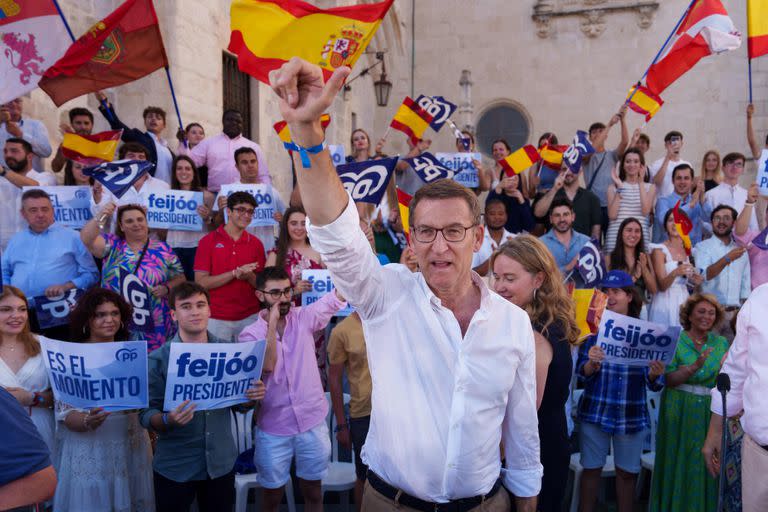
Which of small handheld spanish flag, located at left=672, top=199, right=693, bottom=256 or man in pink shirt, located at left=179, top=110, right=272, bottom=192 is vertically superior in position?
man in pink shirt, located at left=179, top=110, right=272, bottom=192

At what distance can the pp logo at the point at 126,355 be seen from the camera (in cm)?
391

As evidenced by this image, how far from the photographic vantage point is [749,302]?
135 inches

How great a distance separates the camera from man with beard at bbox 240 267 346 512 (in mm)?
4473

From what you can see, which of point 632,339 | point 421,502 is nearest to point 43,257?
point 421,502

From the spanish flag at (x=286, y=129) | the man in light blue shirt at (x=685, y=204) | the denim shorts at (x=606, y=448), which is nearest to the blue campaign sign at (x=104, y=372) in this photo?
the spanish flag at (x=286, y=129)

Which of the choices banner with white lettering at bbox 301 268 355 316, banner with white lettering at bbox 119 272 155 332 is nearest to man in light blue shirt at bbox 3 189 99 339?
banner with white lettering at bbox 119 272 155 332

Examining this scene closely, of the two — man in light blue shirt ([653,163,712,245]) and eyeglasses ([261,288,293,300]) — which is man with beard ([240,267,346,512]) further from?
man in light blue shirt ([653,163,712,245])

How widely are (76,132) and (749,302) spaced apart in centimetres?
633

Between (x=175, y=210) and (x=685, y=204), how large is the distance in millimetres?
6008

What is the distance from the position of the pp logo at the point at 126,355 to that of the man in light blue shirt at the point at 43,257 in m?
1.87

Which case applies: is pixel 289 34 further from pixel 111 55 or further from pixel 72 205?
pixel 72 205

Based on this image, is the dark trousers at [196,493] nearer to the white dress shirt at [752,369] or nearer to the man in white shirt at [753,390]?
the man in white shirt at [753,390]

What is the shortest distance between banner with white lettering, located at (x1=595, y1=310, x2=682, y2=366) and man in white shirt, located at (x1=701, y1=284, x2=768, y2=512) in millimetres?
1123

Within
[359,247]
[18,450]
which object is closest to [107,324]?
[18,450]
